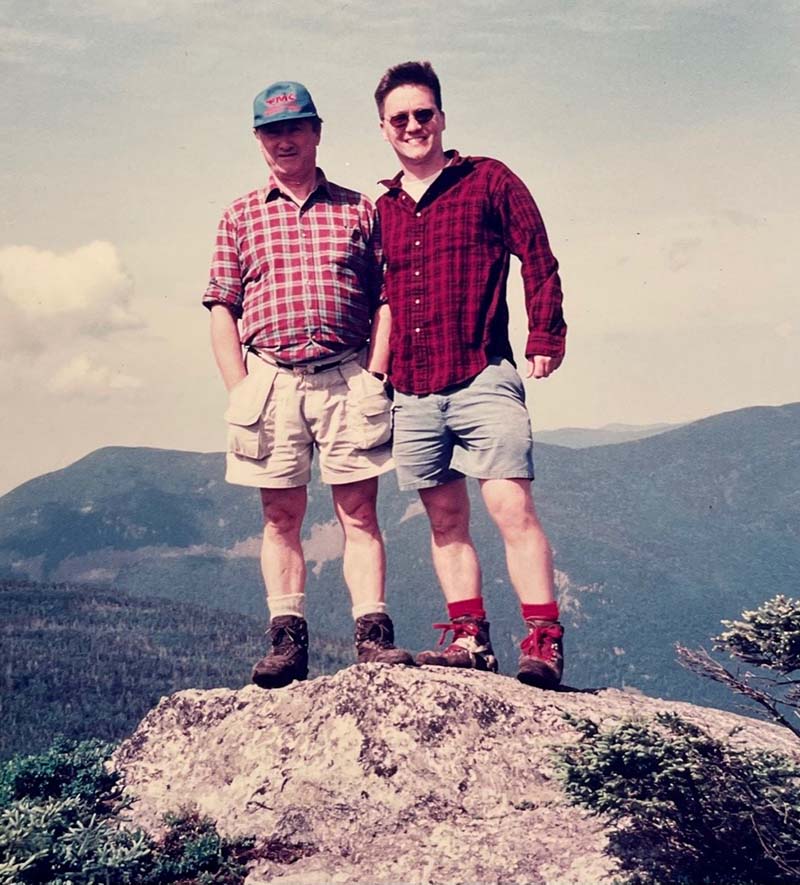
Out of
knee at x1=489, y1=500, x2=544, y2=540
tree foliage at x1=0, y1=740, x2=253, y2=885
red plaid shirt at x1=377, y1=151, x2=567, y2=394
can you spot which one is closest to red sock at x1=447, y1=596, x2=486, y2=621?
knee at x1=489, y1=500, x2=544, y2=540

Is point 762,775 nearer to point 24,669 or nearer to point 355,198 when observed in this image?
point 355,198

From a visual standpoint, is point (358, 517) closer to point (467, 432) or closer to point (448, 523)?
point (448, 523)

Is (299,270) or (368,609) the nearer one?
(299,270)

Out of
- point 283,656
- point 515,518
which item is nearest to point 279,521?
point 283,656

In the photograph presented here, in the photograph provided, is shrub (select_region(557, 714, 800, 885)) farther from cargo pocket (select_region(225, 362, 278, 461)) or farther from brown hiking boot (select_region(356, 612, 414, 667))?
cargo pocket (select_region(225, 362, 278, 461))

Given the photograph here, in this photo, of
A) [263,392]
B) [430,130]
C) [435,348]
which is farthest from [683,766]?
[430,130]
